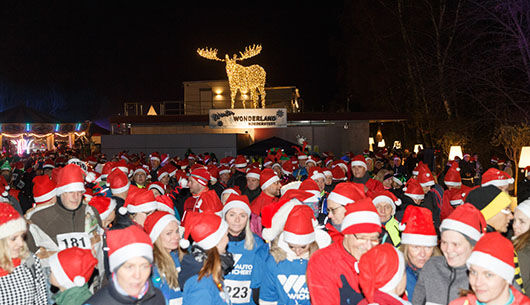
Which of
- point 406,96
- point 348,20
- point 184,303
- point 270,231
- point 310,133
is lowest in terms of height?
point 184,303

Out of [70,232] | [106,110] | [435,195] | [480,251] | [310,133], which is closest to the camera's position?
[480,251]

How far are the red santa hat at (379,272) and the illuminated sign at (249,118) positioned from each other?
738 inches

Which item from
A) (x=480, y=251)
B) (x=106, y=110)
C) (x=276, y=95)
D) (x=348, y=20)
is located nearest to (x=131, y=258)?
(x=480, y=251)

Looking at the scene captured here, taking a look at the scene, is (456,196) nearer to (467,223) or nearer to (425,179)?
(425,179)

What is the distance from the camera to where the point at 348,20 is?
31.5 m

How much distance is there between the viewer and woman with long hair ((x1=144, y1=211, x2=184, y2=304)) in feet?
12.1

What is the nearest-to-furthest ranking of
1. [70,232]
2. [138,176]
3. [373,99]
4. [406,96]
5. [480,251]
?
Answer: [480,251], [70,232], [138,176], [406,96], [373,99]

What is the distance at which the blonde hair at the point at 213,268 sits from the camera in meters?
3.16

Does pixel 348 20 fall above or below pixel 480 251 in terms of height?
above

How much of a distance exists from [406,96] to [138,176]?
2342 cm

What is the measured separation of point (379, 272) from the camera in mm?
2658

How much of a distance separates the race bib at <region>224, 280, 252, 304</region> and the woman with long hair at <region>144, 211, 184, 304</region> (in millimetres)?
507

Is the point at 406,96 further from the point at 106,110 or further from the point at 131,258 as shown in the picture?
the point at 106,110

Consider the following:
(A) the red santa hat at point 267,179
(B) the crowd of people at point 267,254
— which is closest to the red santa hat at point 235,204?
(B) the crowd of people at point 267,254
